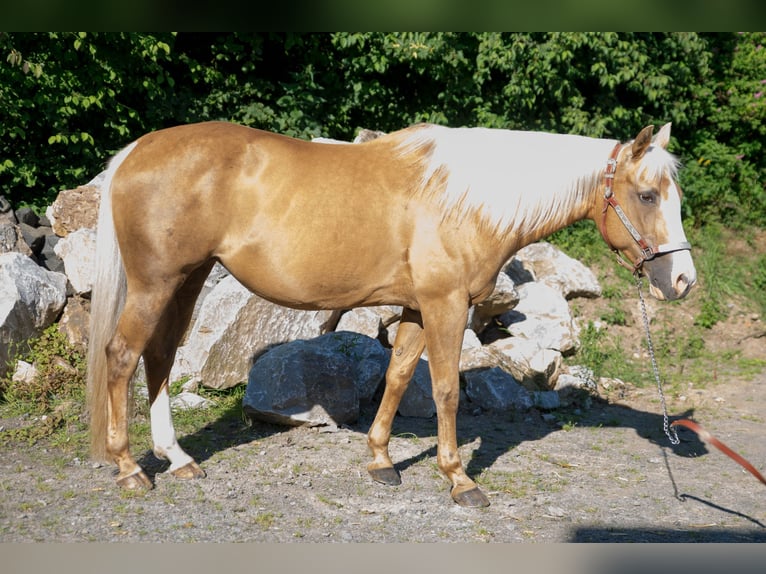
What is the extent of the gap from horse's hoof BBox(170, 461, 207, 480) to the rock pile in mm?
922

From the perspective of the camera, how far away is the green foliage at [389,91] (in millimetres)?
8305

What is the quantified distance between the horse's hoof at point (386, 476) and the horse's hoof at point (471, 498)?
43 centimetres

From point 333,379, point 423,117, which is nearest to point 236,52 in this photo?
point 423,117

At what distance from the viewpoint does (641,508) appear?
4.29 meters

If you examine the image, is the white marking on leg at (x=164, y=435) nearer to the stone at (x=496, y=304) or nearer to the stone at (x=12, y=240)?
the stone at (x=12, y=240)

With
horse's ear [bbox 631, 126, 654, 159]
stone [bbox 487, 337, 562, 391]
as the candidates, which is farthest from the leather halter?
stone [bbox 487, 337, 562, 391]

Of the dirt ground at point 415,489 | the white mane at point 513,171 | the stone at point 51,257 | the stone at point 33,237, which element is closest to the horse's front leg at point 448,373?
the dirt ground at point 415,489

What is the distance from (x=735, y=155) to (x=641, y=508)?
7934 millimetres

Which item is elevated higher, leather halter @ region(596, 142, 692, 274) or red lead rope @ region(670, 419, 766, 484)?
leather halter @ region(596, 142, 692, 274)

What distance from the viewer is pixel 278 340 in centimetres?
625

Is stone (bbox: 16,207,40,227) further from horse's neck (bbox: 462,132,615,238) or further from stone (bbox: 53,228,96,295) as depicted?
Answer: horse's neck (bbox: 462,132,615,238)

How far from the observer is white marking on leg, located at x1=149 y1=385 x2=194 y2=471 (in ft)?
14.9

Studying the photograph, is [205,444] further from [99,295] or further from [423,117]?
[423,117]

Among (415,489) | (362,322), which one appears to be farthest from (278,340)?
(415,489)
